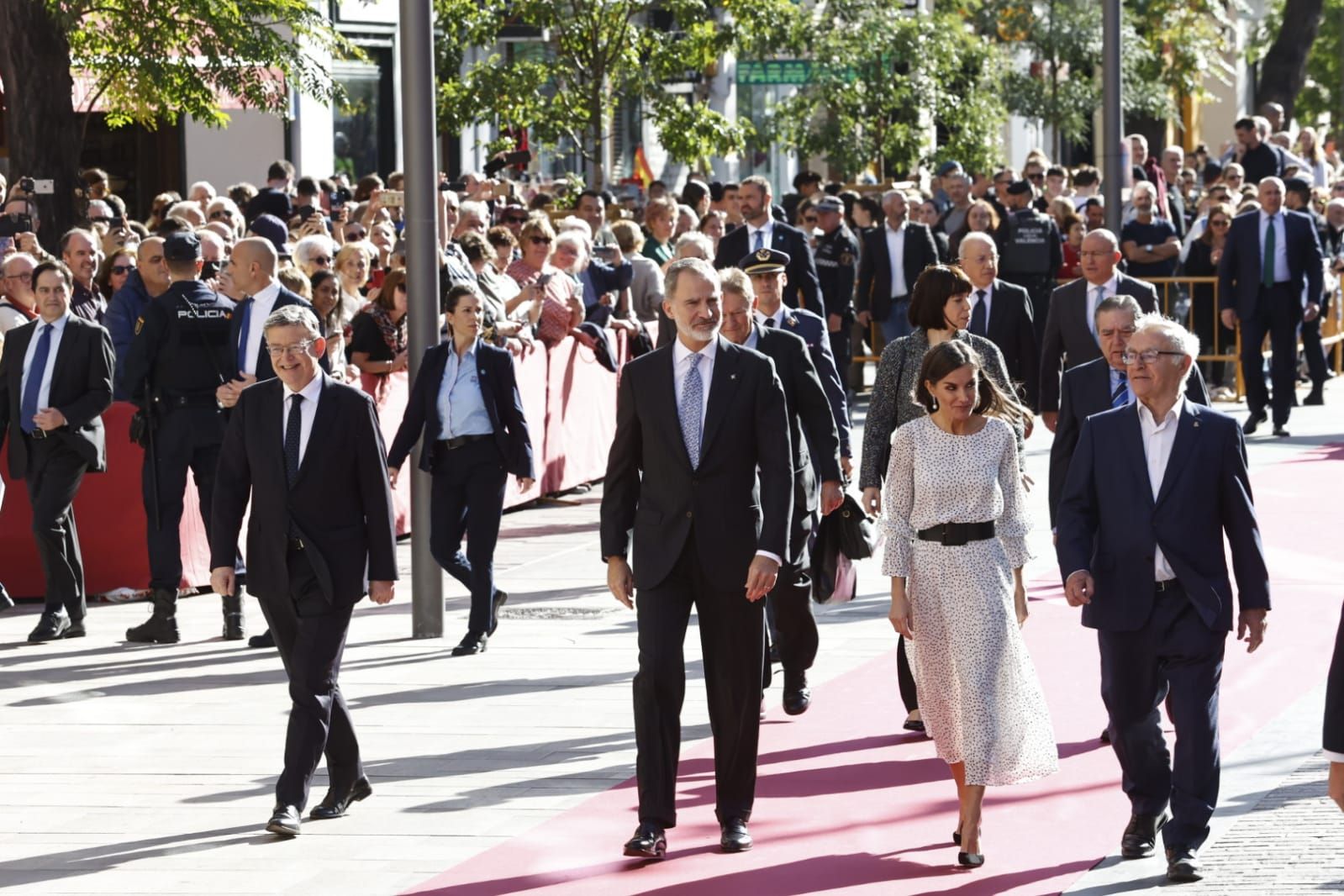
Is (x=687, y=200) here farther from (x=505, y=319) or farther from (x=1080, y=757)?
(x=1080, y=757)

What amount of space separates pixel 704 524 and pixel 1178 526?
1.54m

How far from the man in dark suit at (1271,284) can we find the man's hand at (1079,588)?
13533 mm

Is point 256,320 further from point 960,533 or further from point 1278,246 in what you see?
point 1278,246

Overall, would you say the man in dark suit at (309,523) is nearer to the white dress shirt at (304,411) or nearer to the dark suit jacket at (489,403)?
the white dress shirt at (304,411)

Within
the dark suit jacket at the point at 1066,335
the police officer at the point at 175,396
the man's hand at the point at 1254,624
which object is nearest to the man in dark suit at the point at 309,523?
the man's hand at the point at 1254,624

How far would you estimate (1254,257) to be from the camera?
2108 cm

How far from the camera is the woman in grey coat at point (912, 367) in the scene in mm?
9812

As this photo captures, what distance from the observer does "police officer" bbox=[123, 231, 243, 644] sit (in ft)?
41.1

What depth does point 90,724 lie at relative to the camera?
34.6 feet

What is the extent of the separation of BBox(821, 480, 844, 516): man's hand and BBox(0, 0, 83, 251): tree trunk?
11.4 m

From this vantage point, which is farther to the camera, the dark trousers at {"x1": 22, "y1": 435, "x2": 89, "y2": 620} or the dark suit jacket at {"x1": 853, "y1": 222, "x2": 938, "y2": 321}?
the dark suit jacket at {"x1": 853, "y1": 222, "x2": 938, "y2": 321}

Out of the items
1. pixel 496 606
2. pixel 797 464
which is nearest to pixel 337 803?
pixel 797 464

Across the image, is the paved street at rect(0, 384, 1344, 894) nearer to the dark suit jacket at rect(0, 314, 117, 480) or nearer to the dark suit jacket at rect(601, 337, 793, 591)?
the dark suit jacket at rect(0, 314, 117, 480)

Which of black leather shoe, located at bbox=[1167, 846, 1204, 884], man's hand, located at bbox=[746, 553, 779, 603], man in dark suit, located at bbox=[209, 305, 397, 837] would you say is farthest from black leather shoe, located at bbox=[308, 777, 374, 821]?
black leather shoe, located at bbox=[1167, 846, 1204, 884]
